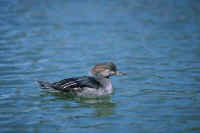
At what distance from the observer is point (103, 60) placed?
Result: 13.5 metres

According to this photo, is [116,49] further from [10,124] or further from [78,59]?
[10,124]

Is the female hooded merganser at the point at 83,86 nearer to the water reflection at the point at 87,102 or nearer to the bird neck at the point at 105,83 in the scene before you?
the bird neck at the point at 105,83

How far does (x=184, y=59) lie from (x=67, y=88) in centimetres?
486

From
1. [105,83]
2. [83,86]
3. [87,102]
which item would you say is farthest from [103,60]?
[87,102]

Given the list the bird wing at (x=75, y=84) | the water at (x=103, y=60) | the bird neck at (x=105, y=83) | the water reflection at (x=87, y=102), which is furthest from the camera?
the bird neck at (x=105, y=83)

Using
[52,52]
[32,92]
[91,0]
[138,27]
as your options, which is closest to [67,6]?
[91,0]

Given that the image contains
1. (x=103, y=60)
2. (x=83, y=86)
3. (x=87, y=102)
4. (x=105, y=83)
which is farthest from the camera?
(x=103, y=60)

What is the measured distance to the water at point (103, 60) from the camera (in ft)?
27.8

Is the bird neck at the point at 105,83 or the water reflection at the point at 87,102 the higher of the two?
the bird neck at the point at 105,83

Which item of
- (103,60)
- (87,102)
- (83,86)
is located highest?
(103,60)

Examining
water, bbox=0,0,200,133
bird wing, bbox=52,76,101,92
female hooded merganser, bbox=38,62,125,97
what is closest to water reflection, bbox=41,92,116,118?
water, bbox=0,0,200,133

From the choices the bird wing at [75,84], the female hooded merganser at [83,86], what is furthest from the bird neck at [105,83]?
the bird wing at [75,84]

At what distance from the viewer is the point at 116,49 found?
14.6 meters

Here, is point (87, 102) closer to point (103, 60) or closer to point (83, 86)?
point (83, 86)
